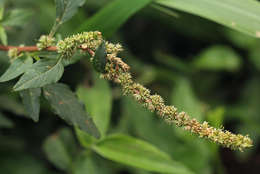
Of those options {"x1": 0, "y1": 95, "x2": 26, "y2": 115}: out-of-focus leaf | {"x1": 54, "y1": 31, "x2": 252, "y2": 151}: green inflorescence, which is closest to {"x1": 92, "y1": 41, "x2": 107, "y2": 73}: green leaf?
{"x1": 54, "y1": 31, "x2": 252, "y2": 151}: green inflorescence

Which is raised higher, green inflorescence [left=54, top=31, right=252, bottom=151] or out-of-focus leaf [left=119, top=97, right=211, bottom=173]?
green inflorescence [left=54, top=31, right=252, bottom=151]

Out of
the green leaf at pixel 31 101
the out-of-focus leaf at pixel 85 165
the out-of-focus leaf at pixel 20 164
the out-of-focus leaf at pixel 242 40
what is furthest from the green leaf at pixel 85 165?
the out-of-focus leaf at pixel 242 40

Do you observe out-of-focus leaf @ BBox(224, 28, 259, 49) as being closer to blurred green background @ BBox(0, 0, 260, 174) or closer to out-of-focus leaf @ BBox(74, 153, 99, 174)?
blurred green background @ BBox(0, 0, 260, 174)

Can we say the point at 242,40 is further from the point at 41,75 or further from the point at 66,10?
the point at 41,75

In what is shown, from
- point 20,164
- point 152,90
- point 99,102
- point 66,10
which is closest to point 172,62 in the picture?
point 152,90

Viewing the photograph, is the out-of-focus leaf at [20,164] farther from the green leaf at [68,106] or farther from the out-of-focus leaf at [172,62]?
the out-of-focus leaf at [172,62]

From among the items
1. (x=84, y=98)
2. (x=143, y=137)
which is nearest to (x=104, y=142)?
(x=84, y=98)
